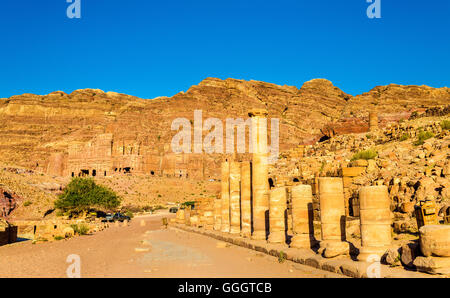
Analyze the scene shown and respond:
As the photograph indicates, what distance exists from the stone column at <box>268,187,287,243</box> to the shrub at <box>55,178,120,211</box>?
33.5 metres

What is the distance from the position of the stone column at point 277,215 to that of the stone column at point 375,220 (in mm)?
5114

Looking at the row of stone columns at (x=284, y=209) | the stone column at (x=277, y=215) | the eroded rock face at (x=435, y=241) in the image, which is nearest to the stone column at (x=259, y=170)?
the row of stone columns at (x=284, y=209)

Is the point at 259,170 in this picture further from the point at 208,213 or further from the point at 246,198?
the point at 208,213

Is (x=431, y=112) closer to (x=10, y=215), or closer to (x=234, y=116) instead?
(x=10, y=215)

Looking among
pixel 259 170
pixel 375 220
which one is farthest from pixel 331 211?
pixel 259 170

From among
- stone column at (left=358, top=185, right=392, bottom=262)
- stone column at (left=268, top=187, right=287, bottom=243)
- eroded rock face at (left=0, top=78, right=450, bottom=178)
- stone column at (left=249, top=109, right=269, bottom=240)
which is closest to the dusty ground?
stone column at (left=268, top=187, right=287, bottom=243)

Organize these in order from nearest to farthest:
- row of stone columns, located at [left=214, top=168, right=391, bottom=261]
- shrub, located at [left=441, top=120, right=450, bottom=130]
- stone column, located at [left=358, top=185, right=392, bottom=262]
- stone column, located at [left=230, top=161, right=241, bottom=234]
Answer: stone column, located at [left=358, top=185, right=392, bottom=262] < row of stone columns, located at [left=214, top=168, right=391, bottom=261] < stone column, located at [left=230, top=161, right=241, bottom=234] < shrub, located at [left=441, top=120, right=450, bottom=130]

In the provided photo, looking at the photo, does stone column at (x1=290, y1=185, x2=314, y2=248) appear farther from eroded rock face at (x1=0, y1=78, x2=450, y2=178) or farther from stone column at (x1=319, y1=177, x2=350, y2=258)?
eroded rock face at (x1=0, y1=78, x2=450, y2=178)

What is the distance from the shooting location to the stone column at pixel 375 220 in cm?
941

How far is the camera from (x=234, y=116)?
136750mm

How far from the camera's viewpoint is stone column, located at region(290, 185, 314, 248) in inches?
489

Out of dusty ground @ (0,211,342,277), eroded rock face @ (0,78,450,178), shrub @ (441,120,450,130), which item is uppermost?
eroded rock face @ (0,78,450,178)

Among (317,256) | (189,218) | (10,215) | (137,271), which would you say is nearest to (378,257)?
(317,256)

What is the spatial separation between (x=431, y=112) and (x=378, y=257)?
33.3m
